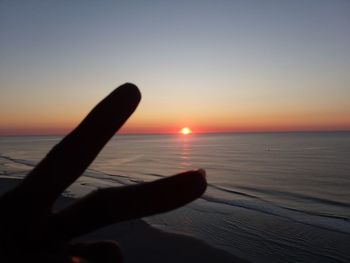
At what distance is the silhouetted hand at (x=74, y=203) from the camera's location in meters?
0.81

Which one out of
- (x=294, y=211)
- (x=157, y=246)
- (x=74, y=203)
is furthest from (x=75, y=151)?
(x=294, y=211)

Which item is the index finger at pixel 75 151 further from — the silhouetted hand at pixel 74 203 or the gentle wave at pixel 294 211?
the gentle wave at pixel 294 211

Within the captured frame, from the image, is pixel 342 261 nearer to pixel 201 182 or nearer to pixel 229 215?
pixel 229 215

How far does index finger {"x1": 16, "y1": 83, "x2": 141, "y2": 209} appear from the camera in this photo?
0.88 metres

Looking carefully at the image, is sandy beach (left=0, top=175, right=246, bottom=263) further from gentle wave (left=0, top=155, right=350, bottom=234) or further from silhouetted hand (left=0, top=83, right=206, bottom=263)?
silhouetted hand (left=0, top=83, right=206, bottom=263)

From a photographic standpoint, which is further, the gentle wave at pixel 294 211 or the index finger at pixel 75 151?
the gentle wave at pixel 294 211

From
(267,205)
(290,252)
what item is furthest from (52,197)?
(267,205)

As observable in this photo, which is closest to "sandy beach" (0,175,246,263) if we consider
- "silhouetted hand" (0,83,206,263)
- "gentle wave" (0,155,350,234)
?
"gentle wave" (0,155,350,234)

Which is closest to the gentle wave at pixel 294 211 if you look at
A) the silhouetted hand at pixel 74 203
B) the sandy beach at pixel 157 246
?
the sandy beach at pixel 157 246

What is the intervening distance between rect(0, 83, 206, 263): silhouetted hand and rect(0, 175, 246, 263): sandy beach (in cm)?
755

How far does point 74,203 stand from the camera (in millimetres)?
876

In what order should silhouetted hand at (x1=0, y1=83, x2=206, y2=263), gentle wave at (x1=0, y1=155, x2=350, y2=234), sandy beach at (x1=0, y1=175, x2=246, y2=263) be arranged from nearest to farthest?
silhouetted hand at (x1=0, y1=83, x2=206, y2=263) → sandy beach at (x1=0, y1=175, x2=246, y2=263) → gentle wave at (x1=0, y1=155, x2=350, y2=234)

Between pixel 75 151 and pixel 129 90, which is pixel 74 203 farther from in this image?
pixel 129 90

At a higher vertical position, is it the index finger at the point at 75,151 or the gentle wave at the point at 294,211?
the index finger at the point at 75,151
